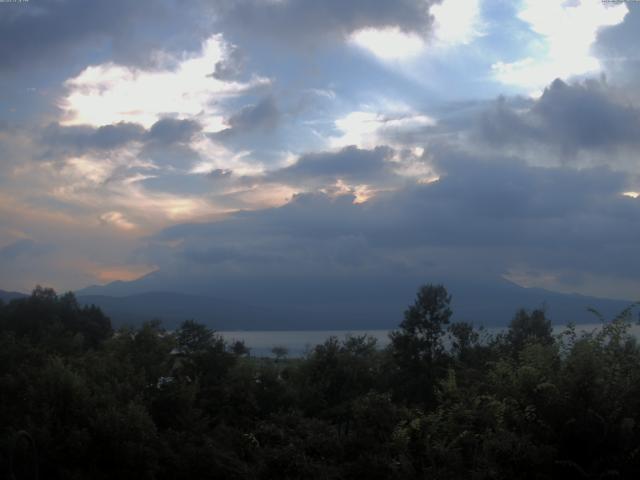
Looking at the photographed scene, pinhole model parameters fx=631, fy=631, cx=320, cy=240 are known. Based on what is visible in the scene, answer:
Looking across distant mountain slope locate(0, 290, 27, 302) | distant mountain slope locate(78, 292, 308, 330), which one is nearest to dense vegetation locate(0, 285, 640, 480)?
distant mountain slope locate(0, 290, 27, 302)

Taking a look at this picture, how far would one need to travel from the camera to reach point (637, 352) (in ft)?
26.1

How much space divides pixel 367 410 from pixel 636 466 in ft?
11.3

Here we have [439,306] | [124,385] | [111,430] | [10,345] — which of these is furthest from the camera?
[439,306]

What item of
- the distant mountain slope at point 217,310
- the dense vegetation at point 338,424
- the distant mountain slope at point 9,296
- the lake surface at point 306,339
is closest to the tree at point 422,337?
the lake surface at point 306,339

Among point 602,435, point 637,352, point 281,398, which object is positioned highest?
point 637,352

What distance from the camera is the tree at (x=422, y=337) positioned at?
3303 cm

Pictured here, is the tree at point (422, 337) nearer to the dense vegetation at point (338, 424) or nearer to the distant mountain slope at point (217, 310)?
the dense vegetation at point (338, 424)

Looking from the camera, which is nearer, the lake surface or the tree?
the lake surface

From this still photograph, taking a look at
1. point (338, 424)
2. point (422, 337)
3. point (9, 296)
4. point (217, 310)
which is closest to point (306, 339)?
point (9, 296)

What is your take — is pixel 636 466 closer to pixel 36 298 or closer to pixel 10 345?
pixel 10 345

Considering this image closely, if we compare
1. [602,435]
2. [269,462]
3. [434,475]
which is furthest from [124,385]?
[602,435]

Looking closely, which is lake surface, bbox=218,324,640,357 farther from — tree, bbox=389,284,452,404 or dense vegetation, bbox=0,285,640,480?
tree, bbox=389,284,452,404

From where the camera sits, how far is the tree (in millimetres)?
33031

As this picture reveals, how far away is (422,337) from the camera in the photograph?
35719mm
